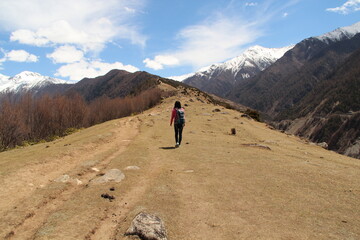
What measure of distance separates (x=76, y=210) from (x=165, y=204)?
3.19 metres

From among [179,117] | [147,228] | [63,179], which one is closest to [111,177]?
[63,179]

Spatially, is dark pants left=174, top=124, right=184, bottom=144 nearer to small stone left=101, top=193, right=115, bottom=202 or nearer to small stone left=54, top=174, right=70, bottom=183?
small stone left=54, top=174, right=70, bottom=183

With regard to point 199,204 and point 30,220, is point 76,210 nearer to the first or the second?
point 30,220

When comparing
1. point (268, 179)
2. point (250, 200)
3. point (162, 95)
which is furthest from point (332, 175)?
point (162, 95)

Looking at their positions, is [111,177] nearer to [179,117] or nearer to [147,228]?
[147,228]

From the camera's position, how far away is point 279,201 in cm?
997

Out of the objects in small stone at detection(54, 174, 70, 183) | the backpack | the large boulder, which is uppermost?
the backpack

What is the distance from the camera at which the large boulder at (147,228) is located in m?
7.66

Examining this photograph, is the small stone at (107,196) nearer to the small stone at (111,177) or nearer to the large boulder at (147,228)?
the small stone at (111,177)

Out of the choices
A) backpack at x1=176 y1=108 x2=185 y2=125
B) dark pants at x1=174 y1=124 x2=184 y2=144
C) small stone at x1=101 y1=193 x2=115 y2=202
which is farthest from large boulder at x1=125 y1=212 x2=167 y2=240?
dark pants at x1=174 y1=124 x2=184 y2=144

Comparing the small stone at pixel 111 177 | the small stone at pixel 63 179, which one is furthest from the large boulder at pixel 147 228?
the small stone at pixel 63 179

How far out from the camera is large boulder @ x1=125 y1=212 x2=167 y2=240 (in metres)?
7.66

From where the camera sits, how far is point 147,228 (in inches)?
309

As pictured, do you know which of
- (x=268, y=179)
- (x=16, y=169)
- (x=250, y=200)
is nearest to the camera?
(x=250, y=200)
